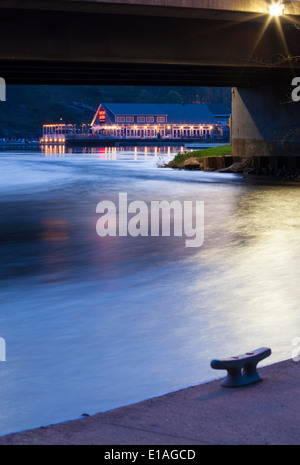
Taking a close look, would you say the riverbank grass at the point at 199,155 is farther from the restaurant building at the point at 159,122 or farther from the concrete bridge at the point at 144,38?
the restaurant building at the point at 159,122

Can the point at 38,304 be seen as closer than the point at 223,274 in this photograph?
Yes

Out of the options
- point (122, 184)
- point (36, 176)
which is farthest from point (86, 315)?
point (36, 176)

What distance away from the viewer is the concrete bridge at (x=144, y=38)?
26.7 m

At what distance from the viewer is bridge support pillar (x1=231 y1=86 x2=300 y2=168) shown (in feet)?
140

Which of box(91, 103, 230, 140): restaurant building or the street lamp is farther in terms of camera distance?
box(91, 103, 230, 140): restaurant building

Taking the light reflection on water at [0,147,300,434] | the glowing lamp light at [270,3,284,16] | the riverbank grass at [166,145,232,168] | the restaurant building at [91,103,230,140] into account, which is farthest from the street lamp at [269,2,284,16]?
the restaurant building at [91,103,230,140]

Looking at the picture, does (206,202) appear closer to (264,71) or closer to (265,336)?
→ (264,71)

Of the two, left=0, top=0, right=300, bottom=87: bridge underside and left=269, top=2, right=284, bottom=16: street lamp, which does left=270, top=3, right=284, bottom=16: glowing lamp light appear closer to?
left=269, top=2, right=284, bottom=16: street lamp

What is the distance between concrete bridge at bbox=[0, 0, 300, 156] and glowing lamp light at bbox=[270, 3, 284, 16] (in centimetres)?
17

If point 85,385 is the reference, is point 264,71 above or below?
above

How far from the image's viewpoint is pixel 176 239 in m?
18.7

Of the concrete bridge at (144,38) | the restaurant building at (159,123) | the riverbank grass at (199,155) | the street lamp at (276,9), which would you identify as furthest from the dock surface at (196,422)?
the restaurant building at (159,123)
